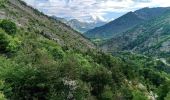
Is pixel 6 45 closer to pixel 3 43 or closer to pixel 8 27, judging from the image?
pixel 3 43

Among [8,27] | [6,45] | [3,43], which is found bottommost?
[6,45]

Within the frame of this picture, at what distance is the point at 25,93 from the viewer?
3275 inches

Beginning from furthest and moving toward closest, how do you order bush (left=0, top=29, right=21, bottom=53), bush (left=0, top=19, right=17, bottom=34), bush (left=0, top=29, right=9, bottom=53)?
bush (left=0, top=19, right=17, bottom=34) → bush (left=0, top=29, right=9, bottom=53) → bush (left=0, top=29, right=21, bottom=53)

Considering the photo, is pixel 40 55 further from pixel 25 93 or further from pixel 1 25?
pixel 1 25

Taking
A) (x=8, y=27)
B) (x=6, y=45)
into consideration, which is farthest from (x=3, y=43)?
(x=8, y=27)

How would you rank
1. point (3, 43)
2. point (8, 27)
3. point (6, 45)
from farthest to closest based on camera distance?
point (8, 27), point (3, 43), point (6, 45)

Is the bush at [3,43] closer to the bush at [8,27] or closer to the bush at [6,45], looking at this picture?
the bush at [6,45]

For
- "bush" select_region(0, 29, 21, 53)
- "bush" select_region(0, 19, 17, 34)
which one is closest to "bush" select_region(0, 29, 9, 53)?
"bush" select_region(0, 29, 21, 53)

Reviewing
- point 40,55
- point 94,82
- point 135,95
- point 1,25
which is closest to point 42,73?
point 40,55

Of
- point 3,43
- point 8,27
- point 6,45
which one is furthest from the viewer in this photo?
point 8,27

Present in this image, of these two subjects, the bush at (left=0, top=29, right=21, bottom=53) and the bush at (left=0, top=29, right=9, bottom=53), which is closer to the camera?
the bush at (left=0, top=29, right=21, bottom=53)

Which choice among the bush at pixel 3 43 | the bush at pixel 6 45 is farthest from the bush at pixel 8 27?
the bush at pixel 3 43

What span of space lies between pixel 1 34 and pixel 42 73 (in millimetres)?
41956

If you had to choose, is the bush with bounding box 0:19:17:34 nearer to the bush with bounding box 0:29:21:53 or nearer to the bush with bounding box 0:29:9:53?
the bush with bounding box 0:29:21:53
